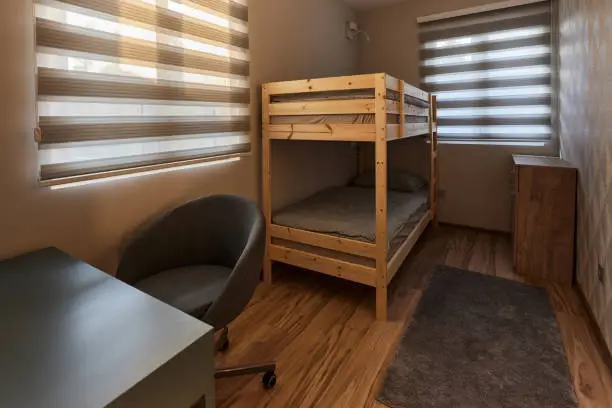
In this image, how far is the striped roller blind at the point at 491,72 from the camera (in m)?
3.35

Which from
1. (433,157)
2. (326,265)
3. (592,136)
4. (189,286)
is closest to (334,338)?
(326,265)

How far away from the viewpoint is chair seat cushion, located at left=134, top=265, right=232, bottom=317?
142cm

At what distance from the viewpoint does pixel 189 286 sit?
5.19 feet

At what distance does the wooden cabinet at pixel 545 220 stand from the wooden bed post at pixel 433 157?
0.99m

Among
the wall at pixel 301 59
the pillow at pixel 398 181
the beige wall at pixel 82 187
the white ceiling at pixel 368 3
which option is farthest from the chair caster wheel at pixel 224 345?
the white ceiling at pixel 368 3

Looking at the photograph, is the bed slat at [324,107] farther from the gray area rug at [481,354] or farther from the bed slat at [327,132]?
the gray area rug at [481,354]

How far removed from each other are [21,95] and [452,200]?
3.72m

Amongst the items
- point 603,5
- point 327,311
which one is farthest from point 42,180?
point 603,5

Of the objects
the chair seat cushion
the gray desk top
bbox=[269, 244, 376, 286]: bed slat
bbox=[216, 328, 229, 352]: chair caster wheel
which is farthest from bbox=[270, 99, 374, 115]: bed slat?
the gray desk top

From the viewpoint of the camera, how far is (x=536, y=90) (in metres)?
3.38

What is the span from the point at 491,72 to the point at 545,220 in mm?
1659

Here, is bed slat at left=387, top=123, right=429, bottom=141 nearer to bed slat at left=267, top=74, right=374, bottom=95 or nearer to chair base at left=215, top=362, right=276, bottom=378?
bed slat at left=267, top=74, right=374, bottom=95

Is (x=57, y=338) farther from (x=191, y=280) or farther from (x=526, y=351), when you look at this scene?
(x=526, y=351)

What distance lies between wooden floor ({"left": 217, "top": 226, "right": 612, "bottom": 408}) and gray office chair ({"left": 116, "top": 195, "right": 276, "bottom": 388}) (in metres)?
0.12
